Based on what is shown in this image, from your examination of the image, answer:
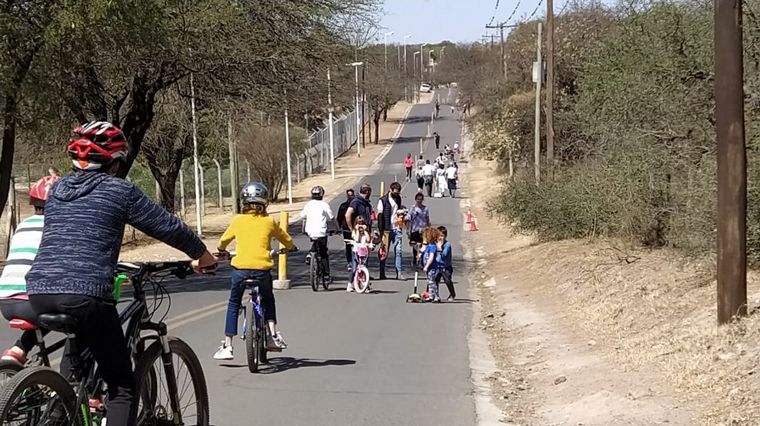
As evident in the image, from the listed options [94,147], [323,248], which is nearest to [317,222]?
[323,248]

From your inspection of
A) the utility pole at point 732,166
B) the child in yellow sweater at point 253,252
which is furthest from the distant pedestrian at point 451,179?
the utility pole at point 732,166

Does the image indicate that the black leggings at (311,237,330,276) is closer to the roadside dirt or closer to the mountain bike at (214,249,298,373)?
the roadside dirt

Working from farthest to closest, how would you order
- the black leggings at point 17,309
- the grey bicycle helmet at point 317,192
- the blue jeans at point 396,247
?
the blue jeans at point 396,247
the grey bicycle helmet at point 317,192
the black leggings at point 17,309

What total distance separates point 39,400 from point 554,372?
6.57 metres

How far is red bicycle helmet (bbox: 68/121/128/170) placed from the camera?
5293 mm

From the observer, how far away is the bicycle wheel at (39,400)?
480 cm

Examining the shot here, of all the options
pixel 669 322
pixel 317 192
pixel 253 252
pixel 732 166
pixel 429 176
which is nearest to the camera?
pixel 732 166

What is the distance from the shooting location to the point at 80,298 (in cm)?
509

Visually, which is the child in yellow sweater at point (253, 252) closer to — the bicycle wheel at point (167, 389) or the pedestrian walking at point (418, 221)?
the bicycle wheel at point (167, 389)

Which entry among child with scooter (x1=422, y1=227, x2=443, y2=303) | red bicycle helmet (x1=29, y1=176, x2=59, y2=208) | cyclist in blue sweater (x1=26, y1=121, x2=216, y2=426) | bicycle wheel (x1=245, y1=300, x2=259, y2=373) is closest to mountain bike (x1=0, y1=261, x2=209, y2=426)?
cyclist in blue sweater (x1=26, y1=121, x2=216, y2=426)

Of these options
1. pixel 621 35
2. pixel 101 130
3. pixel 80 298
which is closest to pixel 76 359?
pixel 80 298

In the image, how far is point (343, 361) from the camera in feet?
36.1

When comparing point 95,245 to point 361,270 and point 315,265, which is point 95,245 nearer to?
point 315,265

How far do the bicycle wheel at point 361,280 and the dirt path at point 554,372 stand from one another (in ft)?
6.87
